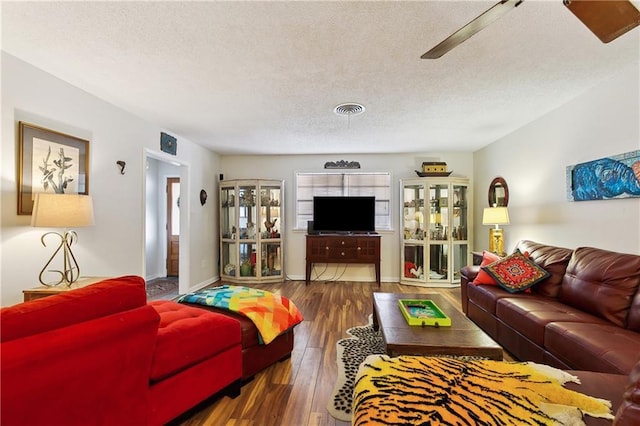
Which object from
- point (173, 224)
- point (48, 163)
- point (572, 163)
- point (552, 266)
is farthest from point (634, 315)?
point (173, 224)

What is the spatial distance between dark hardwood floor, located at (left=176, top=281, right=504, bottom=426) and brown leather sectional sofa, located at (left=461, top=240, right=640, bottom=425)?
1.25 m

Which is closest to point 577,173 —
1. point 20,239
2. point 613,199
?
point 613,199

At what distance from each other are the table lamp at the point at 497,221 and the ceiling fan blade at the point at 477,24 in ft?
8.98

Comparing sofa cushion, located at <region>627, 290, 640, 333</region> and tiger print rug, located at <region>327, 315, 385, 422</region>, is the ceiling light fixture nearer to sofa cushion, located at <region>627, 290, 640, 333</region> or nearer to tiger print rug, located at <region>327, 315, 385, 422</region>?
tiger print rug, located at <region>327, 315, 385, 422</region>

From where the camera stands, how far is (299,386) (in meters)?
1.96

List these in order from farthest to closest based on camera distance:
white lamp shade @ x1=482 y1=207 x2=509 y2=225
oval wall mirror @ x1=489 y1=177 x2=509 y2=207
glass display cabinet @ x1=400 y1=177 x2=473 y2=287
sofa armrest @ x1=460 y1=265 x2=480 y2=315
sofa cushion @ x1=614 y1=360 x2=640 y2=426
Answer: glass display cabinet @ x1=400 y1=177 x2=473 y2=287 → oval wall mirror @ x1=489 y1=177 x2=509 y2=207 → white lamp shade @ x1=482 y1=207 x2=509 y2=225 → sofa armrest @ x1=460 y1=265 x2=480 y2=315 → sofa cushion @ x1=614 y1=360 x2=640 y2=426

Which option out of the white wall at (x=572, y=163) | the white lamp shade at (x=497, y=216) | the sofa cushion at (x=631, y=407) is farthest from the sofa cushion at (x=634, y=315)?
the white lamp shade at (x=497, y=216)

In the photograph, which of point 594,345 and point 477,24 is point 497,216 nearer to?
point 594,345

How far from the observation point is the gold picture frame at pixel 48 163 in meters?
2.06

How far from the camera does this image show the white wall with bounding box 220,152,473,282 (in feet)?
16.5

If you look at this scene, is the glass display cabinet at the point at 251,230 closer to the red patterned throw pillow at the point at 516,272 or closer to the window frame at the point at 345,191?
the window frame at the point at 345,191

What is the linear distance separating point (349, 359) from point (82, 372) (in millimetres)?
1755

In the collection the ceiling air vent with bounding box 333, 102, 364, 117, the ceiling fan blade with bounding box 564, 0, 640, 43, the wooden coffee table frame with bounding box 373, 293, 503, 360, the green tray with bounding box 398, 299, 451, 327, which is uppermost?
the ceiling air vent with bounding box 333, 102, 364, 117

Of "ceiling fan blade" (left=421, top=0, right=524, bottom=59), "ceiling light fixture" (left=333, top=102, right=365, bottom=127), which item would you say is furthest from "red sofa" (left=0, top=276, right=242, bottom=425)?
"ceiling light fixture" (left=333, top=102, right=365, bottom=127)
